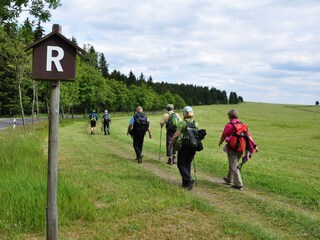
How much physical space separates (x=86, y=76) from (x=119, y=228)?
49.9m

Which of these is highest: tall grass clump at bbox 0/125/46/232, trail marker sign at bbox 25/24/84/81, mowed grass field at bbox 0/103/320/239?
trail marker sign at bbox 25/24/84/81

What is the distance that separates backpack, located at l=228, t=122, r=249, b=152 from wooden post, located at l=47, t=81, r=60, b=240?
Result: 5.33 meters

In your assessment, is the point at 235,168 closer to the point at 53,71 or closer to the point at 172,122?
the point at 172,122

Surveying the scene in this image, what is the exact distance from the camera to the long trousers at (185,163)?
845cm

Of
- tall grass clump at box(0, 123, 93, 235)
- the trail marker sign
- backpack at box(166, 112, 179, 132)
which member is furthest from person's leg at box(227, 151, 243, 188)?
the trail marker sign

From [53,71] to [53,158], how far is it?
3.86 ft

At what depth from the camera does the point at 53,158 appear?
454 cm

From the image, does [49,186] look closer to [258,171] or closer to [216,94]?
[258,171]

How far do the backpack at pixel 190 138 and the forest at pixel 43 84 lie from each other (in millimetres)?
3146

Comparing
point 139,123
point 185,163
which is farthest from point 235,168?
point 139,123

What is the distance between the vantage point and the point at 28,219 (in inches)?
217

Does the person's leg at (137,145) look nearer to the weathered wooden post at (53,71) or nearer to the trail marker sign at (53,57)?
the weathered wooden post at (53,71)

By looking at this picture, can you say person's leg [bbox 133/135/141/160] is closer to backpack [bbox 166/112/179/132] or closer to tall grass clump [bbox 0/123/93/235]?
backpack [bbox 166/112/179/132]

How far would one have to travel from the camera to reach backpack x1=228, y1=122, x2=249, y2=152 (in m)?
8.70
